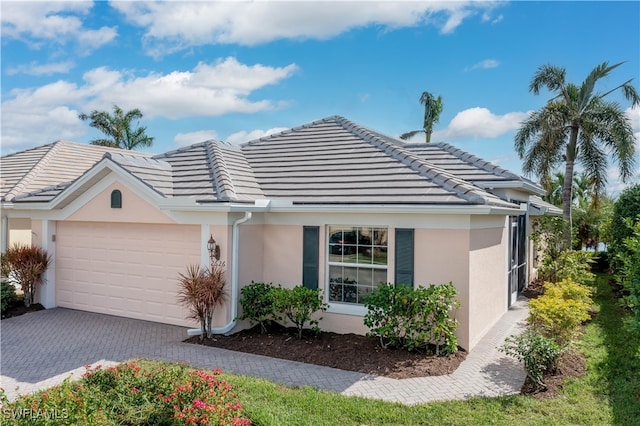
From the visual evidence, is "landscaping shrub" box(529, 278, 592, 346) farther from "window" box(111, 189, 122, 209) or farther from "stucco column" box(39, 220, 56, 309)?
"stucco column" box(39, 220, 56, 309)

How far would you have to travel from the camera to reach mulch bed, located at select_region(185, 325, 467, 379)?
333 inches

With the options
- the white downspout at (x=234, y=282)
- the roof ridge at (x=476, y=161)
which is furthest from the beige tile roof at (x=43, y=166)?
the roof ridge at (x=476, y=161)

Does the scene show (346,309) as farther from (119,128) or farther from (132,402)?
(119,128)

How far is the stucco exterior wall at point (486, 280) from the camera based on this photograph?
9883 millimetres

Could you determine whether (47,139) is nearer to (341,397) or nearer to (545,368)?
(341,397)

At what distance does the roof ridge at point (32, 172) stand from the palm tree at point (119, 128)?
1683cm

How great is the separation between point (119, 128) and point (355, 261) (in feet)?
110

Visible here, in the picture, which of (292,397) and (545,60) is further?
(545,60)

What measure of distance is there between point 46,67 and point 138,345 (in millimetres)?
10566

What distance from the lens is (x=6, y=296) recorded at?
1305cm

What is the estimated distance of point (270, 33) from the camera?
1358 cm

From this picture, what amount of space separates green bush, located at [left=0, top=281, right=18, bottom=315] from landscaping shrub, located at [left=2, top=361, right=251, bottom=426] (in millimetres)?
8694

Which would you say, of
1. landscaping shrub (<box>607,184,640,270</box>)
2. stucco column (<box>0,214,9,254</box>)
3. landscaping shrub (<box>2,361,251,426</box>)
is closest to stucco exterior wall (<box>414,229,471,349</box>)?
landscaping shrub (<box>2,361,251,426</box>)

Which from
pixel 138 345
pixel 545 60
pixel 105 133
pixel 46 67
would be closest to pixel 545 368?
pixel 138 345
